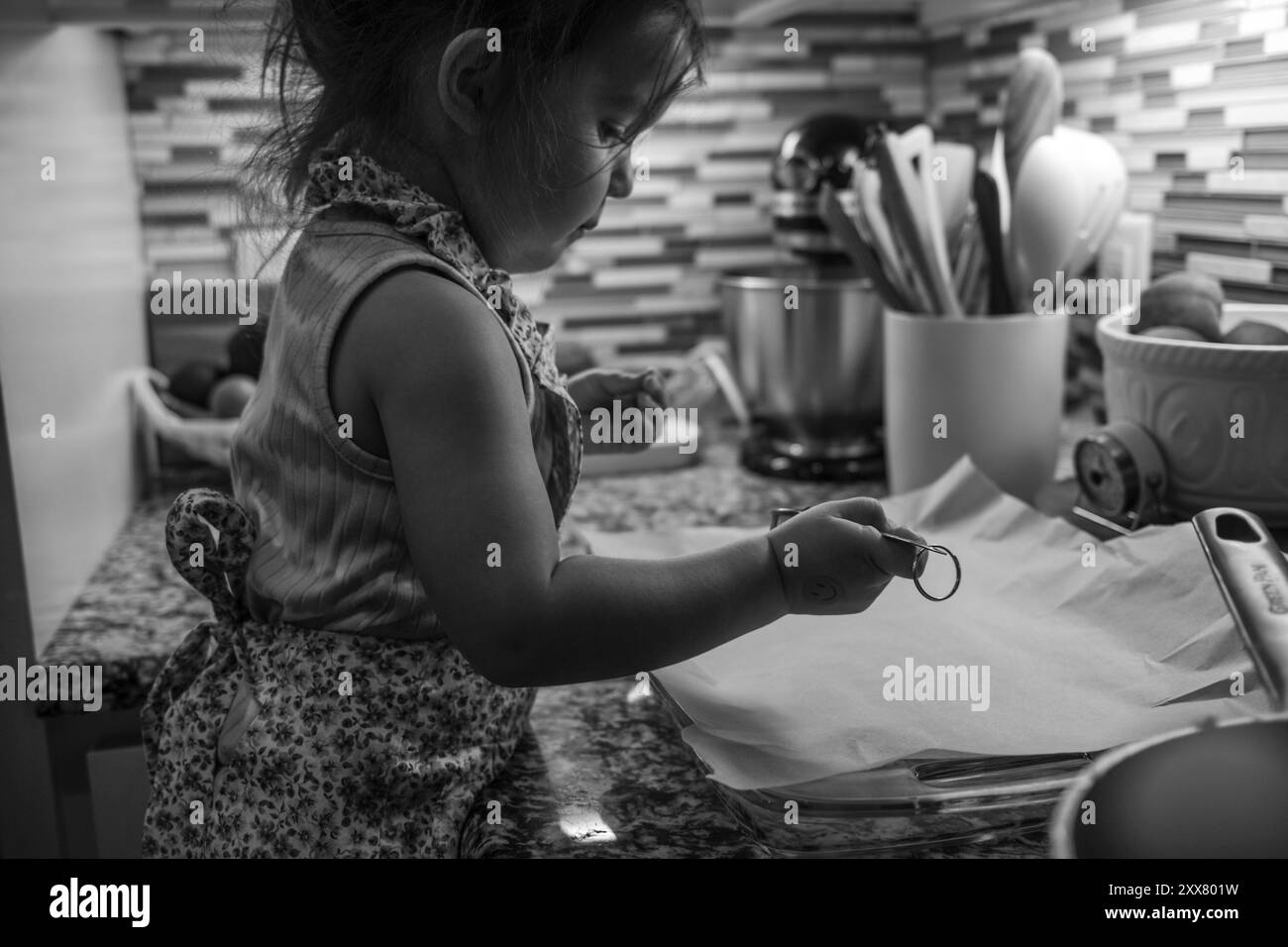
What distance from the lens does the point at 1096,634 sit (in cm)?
64

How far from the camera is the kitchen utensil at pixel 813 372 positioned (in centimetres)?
111

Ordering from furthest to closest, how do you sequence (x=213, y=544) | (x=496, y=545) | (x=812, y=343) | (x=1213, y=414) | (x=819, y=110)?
1. (x=819, y=110)
2. (x=812, y=343)
3. (x=1213, y=414)
4. (x=213, y=544)
5. (x=496, y=545)

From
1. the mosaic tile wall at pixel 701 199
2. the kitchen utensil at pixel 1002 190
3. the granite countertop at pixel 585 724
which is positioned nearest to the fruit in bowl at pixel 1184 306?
the kitchen utensil at pixel 1002 190

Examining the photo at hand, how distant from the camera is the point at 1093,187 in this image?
0.92m

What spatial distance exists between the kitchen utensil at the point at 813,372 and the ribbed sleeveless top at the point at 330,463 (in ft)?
1.84

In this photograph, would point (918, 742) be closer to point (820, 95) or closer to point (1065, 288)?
point (1065, 288)

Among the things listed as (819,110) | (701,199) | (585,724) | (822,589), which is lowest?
(585,724)

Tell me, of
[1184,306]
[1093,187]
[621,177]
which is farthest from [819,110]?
[621,177]

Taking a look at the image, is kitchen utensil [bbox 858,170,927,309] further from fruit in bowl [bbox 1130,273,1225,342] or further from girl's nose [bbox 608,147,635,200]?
girl's nose [bbox 608,147,635,200]

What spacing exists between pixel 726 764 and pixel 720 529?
11.6 inches

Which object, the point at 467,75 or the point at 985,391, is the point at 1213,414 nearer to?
the point at 985,391

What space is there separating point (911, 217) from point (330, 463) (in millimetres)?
522

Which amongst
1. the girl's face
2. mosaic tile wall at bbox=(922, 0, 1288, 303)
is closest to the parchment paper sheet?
the girl's face

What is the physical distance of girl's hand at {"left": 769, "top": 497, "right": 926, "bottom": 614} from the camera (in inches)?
19.6
